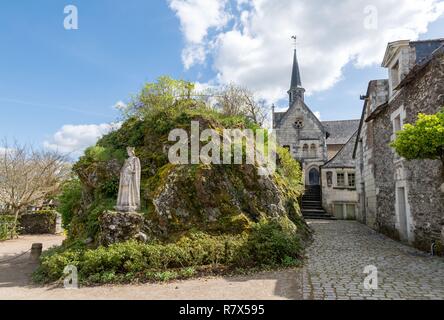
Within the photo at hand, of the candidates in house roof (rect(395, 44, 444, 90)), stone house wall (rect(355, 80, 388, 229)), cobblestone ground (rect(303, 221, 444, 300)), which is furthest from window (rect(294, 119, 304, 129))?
cobblestone ground (rect(303, 221, 444, 300))

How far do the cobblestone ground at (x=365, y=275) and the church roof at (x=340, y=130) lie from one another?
27.5 m

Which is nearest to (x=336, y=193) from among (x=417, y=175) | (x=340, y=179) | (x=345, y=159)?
(x=340, y=179)

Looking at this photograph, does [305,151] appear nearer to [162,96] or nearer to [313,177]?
[313,177]

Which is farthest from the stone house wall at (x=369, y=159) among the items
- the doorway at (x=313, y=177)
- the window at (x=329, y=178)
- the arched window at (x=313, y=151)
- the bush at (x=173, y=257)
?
the doorway at (x=313, y=177)

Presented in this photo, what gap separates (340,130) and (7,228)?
1409 inches

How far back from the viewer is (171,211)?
8836 mm

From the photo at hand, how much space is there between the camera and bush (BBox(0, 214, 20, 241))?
55.8ft

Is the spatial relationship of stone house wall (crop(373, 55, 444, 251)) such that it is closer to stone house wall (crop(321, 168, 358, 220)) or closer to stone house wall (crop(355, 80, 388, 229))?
stone house wall (crop(355, 80, 388, 229))

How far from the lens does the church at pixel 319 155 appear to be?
2186cm

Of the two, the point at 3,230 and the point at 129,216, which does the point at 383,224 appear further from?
the point at 3,230

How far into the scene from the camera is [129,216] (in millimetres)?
8242

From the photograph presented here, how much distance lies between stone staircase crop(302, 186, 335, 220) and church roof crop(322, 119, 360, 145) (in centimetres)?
1243

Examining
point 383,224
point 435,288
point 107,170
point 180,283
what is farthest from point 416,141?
point 107,170
